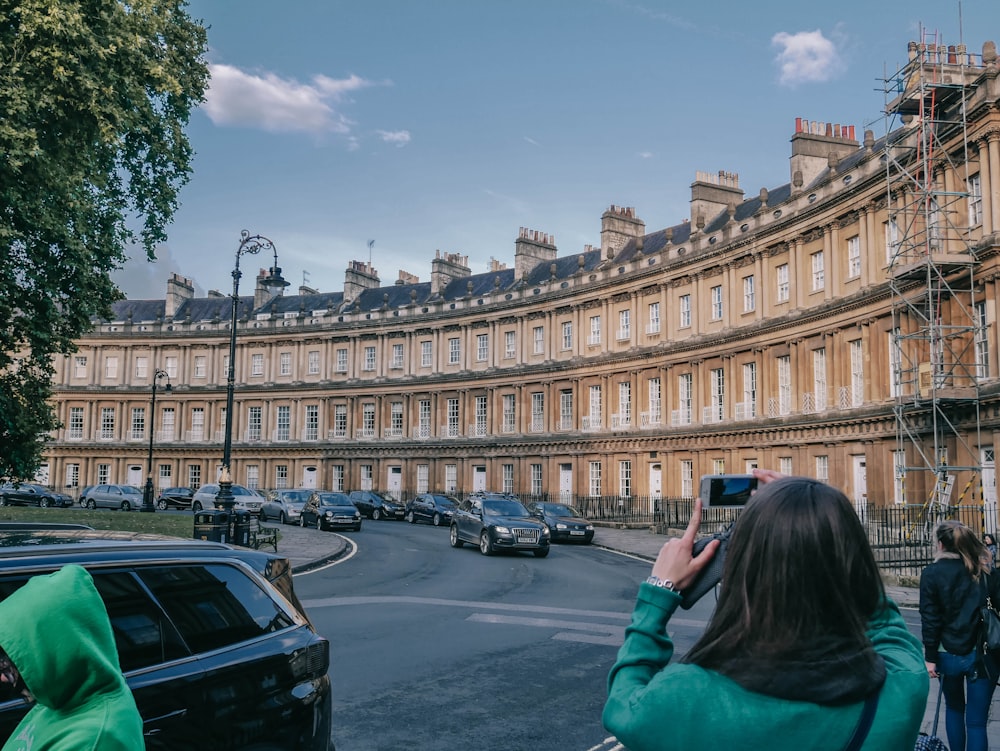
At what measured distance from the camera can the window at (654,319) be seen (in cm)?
4559

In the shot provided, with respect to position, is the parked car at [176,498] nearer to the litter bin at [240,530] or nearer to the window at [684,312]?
the window at [684,312]

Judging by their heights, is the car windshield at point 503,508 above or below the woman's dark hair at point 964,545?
below

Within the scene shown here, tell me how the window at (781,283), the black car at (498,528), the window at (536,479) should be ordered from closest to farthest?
the black car at (498,528) → the window at (781,283) → the window at (536,479)

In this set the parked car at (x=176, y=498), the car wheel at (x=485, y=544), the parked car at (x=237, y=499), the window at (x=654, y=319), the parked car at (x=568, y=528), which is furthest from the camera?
the parked car at (x=176, y=498)

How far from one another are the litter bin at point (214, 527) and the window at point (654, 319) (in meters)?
29.3

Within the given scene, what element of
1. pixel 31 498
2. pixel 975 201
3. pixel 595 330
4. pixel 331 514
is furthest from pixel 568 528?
pixel 31 498

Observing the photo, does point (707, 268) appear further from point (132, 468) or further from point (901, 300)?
point (132, 468)

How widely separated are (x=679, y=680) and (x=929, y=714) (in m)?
8.07

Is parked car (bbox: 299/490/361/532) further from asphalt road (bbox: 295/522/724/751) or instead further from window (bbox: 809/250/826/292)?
window (bbox: 809/250/826/292)

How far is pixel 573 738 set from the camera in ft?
24.1

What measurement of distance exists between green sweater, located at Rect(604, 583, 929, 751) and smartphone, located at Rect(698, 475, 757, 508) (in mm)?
903

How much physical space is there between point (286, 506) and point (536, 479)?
16.9m

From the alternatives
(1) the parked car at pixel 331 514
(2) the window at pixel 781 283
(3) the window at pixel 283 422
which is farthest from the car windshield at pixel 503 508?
(3) the window at pixel 283 422

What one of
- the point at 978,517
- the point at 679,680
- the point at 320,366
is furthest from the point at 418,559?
the point at 320,366
